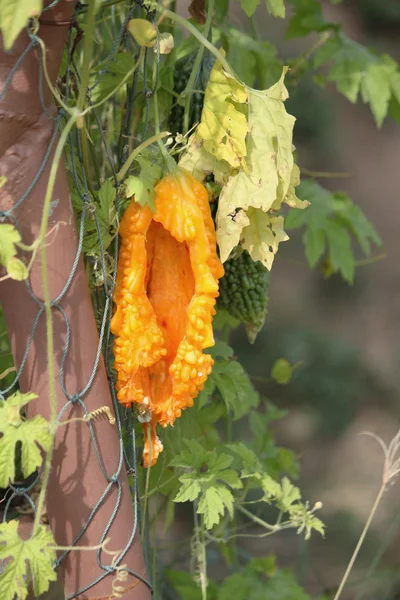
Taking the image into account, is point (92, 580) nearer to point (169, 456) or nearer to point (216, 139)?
point (169, 456)

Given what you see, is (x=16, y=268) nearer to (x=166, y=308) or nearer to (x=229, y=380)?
(x=166, y=308)

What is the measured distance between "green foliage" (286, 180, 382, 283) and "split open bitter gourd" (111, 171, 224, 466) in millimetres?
1022

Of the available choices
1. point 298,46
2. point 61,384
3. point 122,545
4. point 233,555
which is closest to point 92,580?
point 122,545

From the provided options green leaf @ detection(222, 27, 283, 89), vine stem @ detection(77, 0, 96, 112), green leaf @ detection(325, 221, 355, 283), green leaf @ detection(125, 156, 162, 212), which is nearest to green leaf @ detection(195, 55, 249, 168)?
green leaf @ detection(125, 156, 162, 212)

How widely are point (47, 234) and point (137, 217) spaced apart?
18cm

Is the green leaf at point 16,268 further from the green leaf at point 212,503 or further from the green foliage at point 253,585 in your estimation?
the green foliage at point 253,585

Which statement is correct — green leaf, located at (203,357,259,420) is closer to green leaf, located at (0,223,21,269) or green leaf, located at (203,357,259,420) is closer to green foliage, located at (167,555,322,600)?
green foliage, located at (167,555,322,600)

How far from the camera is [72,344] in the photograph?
4.32 feet

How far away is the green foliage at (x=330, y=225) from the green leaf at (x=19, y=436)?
1325mm

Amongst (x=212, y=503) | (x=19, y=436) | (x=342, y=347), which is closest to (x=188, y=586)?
(x=212, y=503)

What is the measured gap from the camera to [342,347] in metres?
4.74

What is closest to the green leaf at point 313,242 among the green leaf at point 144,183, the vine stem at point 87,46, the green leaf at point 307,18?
the green leaf at point 307,18

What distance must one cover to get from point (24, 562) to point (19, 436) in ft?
0.70

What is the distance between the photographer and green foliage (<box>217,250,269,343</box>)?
68.4 inches
